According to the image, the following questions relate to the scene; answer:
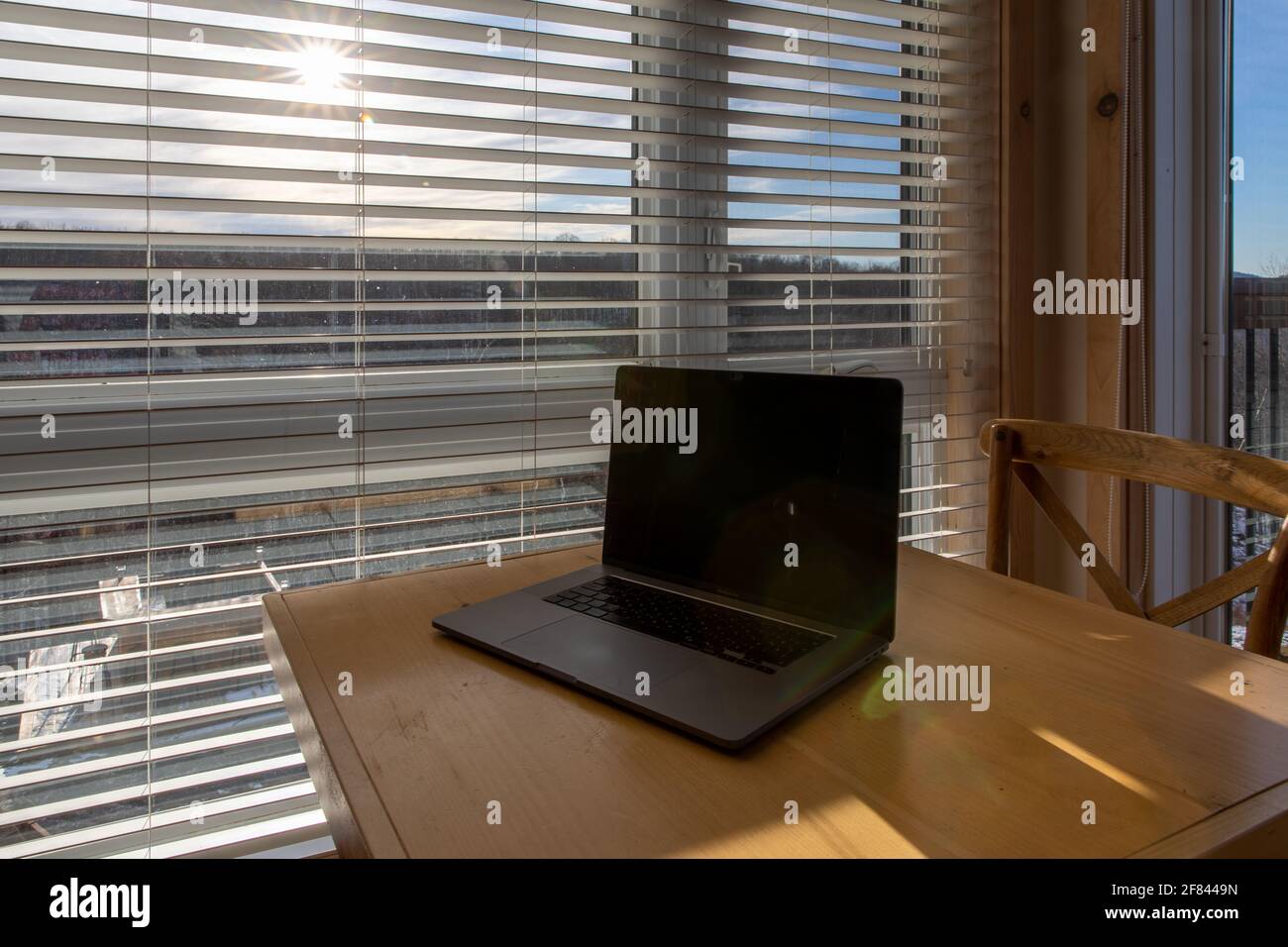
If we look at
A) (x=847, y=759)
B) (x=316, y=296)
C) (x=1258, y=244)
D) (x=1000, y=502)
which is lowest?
(x=847, y=759)

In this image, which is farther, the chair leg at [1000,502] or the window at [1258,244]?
the window at [1258,244]

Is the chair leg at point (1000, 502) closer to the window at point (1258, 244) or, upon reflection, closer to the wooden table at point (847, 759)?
the wooden table at point (847, 759)

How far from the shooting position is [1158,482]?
1.25m

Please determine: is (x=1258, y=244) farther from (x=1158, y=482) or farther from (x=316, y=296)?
(x=316, y=296)

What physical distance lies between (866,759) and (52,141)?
1311mm

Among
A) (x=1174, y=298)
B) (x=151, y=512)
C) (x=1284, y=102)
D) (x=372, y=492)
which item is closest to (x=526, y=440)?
(x=372, y=492)

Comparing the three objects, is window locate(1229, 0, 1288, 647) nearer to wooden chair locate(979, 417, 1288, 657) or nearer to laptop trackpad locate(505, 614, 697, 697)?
wooden chair locate(979, 417, 1288, 657)

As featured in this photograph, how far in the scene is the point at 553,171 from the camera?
1.59 metres

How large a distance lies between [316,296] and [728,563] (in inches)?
32.1

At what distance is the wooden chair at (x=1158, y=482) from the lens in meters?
1.04

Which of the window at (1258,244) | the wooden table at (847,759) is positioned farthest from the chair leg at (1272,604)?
the window at (1258,244)

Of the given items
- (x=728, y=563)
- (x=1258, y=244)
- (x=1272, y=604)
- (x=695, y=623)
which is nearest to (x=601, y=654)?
(x=695, y=623)

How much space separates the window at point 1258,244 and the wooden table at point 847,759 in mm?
1102
